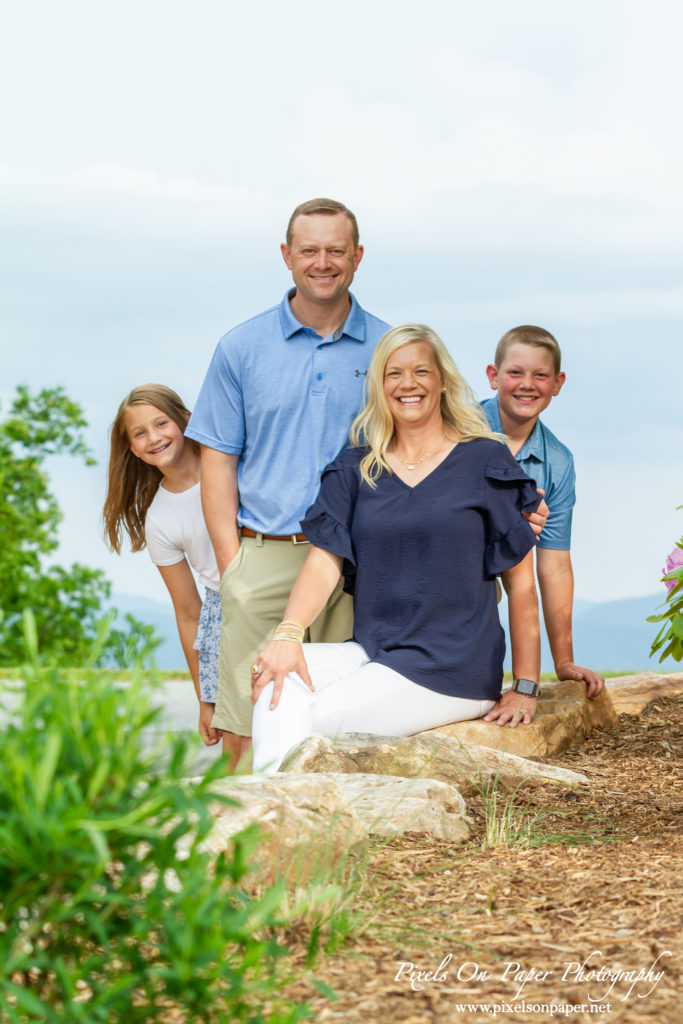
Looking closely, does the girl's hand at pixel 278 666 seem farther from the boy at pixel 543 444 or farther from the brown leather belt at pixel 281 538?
the boy at pixel 543 444

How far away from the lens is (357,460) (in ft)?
15.2

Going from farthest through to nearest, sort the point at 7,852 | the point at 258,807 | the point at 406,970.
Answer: the point at 258,807
the point at 406,970
the point at 7,852

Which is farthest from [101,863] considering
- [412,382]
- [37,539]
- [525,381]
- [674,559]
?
[37,539]

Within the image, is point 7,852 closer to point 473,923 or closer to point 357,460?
point 473,923

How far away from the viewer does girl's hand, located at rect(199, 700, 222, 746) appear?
5.66 metres

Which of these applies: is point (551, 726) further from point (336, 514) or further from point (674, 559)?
point (336, 514)

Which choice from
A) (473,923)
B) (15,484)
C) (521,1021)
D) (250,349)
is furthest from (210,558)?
(15,484)

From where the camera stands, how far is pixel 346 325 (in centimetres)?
505

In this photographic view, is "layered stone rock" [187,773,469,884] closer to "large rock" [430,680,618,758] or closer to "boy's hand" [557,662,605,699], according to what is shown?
"large rock" [430,680,618,758]

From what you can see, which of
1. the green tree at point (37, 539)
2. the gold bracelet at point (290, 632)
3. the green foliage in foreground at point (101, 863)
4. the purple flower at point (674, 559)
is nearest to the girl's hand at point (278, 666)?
the gold bracelet at point (290, 632)

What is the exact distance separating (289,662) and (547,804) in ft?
3.61

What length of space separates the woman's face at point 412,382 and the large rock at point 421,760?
4.32 ft

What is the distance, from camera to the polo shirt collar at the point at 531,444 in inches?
213

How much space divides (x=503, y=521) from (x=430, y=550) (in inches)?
13.9
